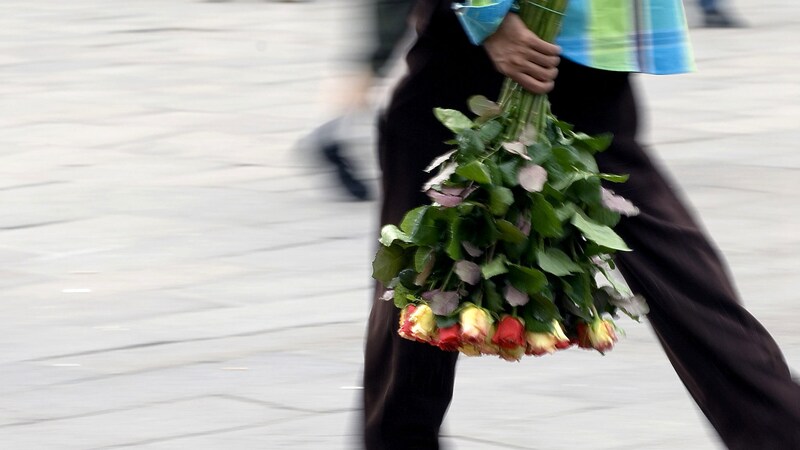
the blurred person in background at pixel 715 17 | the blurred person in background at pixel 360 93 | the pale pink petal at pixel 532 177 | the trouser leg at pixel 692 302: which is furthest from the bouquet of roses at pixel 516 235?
the blurred person in background at pixel 715 17

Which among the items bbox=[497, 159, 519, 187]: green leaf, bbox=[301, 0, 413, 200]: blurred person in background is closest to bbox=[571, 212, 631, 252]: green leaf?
bbox=[497, 159, 519, 187]: green leaf

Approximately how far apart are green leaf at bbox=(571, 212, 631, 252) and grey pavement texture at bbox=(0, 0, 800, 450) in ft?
4.72

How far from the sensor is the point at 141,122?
863 centimetres

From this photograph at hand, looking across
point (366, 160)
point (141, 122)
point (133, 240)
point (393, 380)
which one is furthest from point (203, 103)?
point (393, 380)

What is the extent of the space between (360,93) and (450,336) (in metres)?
4.13

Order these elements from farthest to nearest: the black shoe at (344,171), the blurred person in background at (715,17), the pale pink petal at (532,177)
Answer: the blurred person in background at (715,17) → the black shoe at (344,171) → the pale pink petal at (532,177)

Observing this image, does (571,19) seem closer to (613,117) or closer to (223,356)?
(613,117)

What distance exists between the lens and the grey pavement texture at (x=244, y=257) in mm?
4168

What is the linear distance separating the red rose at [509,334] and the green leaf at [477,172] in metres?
0.21

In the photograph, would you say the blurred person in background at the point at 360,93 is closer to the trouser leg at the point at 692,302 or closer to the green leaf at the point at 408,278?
the trouser leg at the point at 692,302

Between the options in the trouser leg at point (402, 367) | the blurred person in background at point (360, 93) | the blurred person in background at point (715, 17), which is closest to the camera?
the trouser leg at point (402, 367)

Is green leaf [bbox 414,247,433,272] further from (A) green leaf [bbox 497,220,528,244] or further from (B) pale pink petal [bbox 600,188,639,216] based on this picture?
(B) pale pink petal [bbox 600,188,639,216]

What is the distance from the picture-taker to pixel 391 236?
2629mm

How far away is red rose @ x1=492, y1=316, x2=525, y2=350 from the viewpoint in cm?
252
